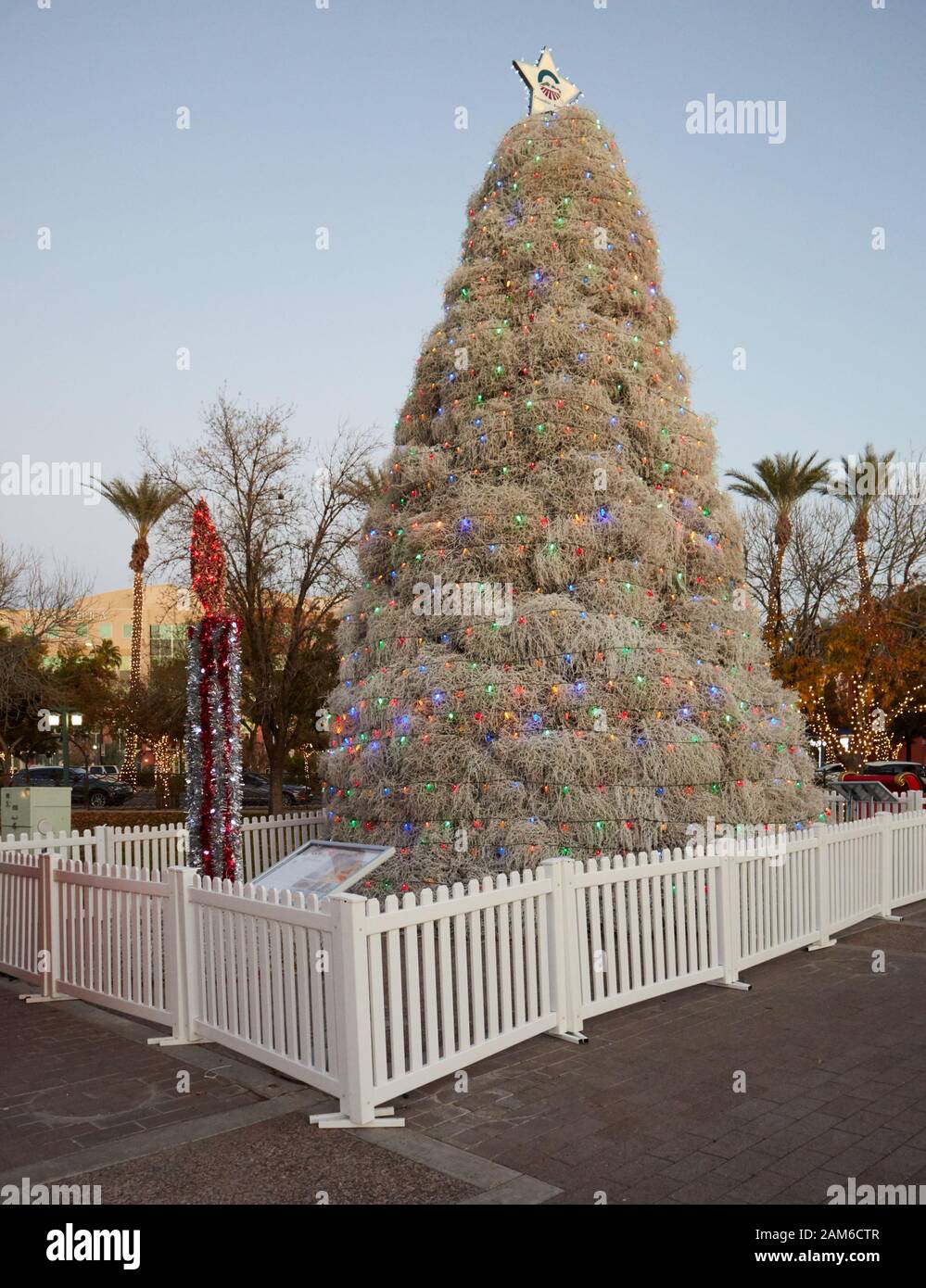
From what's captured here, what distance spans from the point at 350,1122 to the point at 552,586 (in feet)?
19.3

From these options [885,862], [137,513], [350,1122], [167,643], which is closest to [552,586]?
[885,862]

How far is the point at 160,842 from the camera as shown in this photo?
1043 cm

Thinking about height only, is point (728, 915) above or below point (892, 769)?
above

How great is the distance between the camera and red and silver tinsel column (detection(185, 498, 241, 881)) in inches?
338

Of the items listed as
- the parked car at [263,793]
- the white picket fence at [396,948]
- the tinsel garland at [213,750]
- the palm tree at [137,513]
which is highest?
the palm tree at [137,513]

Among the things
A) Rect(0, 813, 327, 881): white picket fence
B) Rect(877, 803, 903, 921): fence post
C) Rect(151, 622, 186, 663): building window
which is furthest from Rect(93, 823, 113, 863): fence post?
Rect(151, 622, 186, 663): building window

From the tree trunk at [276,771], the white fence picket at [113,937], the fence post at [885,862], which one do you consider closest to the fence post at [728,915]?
the fence post at [885,862]

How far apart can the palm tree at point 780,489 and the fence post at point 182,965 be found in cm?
2171

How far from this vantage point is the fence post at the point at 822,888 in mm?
8391

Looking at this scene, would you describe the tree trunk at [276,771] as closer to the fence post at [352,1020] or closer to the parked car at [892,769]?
the parked car at [892,769]

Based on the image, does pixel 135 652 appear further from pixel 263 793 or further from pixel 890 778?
pixel 890 778

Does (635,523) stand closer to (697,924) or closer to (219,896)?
(697,924)

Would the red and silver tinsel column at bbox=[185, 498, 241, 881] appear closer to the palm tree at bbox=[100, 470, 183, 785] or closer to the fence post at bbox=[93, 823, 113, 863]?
the fence post at bbox=[93, 823, 113, 863]
